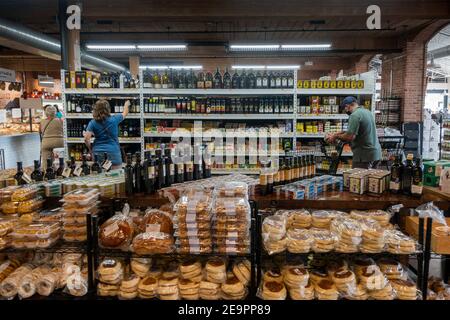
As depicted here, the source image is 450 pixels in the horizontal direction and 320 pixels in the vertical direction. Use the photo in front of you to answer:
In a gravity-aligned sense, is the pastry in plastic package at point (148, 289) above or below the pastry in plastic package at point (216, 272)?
below

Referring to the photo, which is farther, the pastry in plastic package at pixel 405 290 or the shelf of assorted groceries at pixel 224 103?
the shelf of assorted groceries at pixel 224 103

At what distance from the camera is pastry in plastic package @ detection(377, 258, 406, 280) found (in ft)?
8.34

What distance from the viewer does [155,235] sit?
2418 mm

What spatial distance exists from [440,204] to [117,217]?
2.29 m

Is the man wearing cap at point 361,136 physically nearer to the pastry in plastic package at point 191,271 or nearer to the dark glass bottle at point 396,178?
the dark glass bottle at point 396,178

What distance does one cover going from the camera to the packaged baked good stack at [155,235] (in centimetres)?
236

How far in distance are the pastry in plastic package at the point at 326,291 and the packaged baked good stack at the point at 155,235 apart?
95 cm

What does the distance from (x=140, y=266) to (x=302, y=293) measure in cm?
105

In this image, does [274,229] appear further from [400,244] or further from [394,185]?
[394,185]

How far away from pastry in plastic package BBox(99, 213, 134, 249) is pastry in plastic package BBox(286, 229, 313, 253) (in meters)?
1.04

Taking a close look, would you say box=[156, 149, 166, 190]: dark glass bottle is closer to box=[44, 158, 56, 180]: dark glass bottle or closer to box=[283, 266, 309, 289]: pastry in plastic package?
box=[44, 158, 56, 180]: dark glass bottle

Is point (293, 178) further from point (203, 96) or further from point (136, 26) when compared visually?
point (136, 26)

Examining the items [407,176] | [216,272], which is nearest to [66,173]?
[216,272]

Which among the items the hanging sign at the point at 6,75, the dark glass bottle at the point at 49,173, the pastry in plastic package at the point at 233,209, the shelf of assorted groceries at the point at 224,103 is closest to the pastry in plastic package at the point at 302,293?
the pastry in plastic package at the point at 233,209
